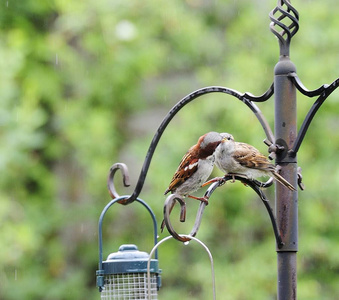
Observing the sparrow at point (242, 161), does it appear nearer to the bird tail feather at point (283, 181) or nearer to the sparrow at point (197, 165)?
the sparrow at point (197, 165)

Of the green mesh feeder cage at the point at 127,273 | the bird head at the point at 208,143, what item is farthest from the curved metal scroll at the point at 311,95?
the green mesh feeder cage at the point at 127,273

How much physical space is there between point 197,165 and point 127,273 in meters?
0.58

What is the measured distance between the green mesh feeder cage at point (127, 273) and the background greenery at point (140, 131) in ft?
10.7

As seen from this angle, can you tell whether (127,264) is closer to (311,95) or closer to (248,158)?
(248,158)

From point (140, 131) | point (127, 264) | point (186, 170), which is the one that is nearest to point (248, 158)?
point (186, 170)

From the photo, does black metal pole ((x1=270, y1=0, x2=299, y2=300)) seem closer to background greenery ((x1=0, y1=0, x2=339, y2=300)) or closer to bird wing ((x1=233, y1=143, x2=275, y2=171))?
bird wing ((x1=233, y1=143, x2=275, y2=171))

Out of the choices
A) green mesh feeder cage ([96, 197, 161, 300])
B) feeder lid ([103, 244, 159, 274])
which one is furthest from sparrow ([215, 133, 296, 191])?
feeder lid ([103, 244, 159, 274])

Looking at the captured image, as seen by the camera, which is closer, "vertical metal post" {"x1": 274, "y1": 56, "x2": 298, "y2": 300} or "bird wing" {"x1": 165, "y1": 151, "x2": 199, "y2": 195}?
"vertical metal post" {"x1": 274, "y1": 56, "x2": 298, "y2": 300}

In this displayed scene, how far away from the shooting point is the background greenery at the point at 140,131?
646 centimetres

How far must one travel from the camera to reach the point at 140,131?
8180 millimetres

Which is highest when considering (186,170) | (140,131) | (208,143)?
(140,131)

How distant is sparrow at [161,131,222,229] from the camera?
10.1ft

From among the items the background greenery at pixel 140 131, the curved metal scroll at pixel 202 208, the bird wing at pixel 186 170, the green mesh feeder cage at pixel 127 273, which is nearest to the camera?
the curved metal scroll at pixel 202 208

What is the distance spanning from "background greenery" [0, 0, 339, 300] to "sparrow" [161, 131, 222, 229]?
3.13m
